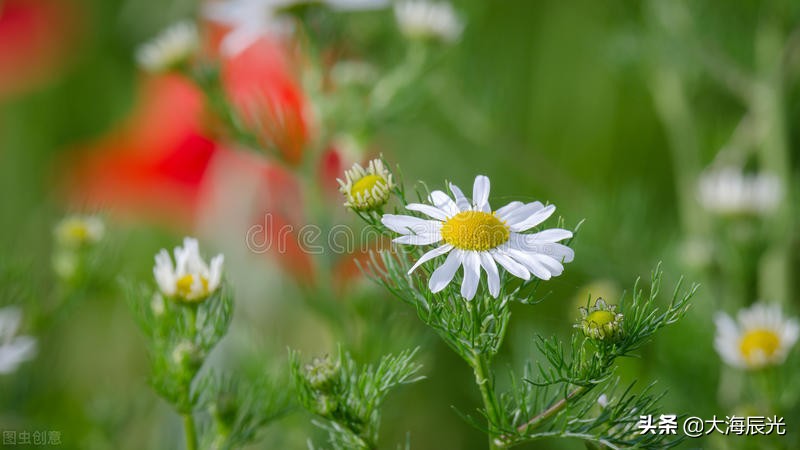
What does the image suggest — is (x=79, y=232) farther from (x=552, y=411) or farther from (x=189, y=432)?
(x=552, y=411)

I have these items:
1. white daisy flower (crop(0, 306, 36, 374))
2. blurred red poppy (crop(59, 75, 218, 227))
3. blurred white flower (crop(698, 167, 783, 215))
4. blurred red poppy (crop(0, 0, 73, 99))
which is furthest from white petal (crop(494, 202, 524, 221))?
blurred red poppy (crop(0, 0, 73, 99))

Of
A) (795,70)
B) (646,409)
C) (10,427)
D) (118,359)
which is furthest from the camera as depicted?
(118,359)

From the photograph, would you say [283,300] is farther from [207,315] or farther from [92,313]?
[207,315]

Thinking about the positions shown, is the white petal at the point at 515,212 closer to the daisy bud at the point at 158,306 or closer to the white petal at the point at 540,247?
the white petal at the point at 540,247

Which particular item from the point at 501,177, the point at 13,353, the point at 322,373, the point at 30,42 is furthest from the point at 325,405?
the point at 30,42

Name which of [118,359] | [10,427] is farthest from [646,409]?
[118,359]

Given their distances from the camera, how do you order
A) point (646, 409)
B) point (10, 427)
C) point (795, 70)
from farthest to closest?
point (795, 70), point (10, 427), point (646, 409)
